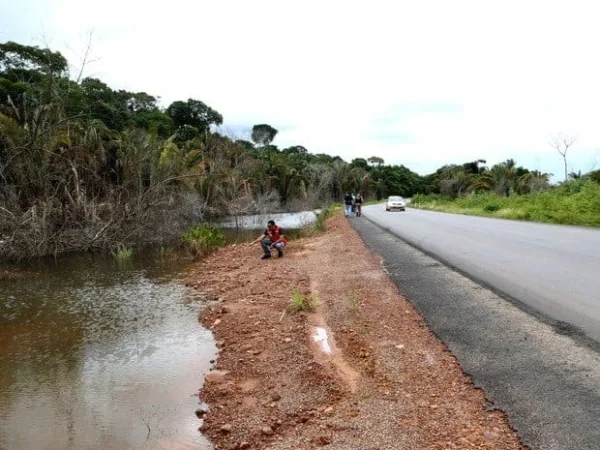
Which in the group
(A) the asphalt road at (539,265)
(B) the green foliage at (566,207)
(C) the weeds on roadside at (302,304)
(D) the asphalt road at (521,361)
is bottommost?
(C) the weeds on roadside at (302,304)

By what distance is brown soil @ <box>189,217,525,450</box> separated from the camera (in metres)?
4.20

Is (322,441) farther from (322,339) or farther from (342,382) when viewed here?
(322,339)

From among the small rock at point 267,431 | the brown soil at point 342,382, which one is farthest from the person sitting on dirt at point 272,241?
the small rock at point 267,431

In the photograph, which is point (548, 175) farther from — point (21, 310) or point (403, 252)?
point (21, 310)

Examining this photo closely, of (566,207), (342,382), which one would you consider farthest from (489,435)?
(566,207)

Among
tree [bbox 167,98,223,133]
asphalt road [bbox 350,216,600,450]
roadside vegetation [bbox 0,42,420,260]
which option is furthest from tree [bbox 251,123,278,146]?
asphalt road [bbox 350,216,600,450]

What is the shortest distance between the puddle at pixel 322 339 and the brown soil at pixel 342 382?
7cm

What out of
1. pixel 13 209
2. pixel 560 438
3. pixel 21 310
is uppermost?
pixel 13 209

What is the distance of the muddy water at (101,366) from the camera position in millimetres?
5301

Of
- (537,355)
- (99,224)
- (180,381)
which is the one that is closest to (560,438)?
(537,355)

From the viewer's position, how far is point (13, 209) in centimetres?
1986

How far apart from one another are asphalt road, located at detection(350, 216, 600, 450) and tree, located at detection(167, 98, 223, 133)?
236 ft

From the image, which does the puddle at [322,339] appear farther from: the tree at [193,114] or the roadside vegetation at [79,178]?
the tree at [193,114]

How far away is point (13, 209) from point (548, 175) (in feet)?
197
